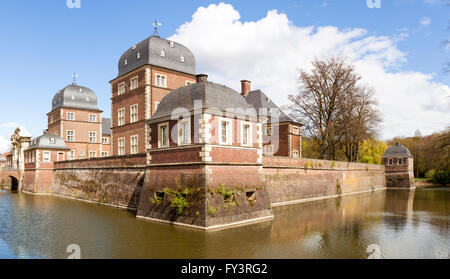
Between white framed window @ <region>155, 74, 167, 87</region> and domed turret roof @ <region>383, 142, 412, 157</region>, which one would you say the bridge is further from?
domed turret roof @ <region>383, 142, 412, 157</region>

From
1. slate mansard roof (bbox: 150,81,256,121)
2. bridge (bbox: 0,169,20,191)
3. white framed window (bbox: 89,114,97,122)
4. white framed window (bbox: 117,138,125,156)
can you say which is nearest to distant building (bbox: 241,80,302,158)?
white framed window (bbox: 117,138,125,156)

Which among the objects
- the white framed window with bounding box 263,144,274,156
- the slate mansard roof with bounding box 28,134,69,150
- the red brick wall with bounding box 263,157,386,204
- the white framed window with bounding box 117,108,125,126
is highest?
the white framed window with bounding box 117,108,125,126

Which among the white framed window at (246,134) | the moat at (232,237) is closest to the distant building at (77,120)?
the moat at (232,237)

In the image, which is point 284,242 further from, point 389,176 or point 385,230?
point 389,176

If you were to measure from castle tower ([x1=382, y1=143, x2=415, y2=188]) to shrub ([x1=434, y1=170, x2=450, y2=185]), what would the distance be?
10510 mm

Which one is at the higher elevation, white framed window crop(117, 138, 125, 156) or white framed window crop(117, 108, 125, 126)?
white framed window crop(117, 108, 125, 126)

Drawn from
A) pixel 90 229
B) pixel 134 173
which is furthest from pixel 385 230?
pixel 134 173

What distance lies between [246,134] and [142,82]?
524 inches

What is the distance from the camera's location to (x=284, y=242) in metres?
12.4

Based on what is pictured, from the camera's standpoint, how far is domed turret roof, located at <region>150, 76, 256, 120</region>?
15.6 m

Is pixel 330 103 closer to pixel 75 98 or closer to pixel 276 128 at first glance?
pixel 276 128

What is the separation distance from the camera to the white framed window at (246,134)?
55.6ft

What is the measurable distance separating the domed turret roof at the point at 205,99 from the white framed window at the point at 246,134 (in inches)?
21.1

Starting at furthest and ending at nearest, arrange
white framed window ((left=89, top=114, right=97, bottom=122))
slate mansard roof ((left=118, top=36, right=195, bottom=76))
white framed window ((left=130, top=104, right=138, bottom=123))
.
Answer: white framed window ((left=89, top=114, right=97, bottom=122)), white framed window ((left=130, top=104, right=138, bottom=123)), slate mansard roof ((left=118, top=36, right=195, bottom=76))
